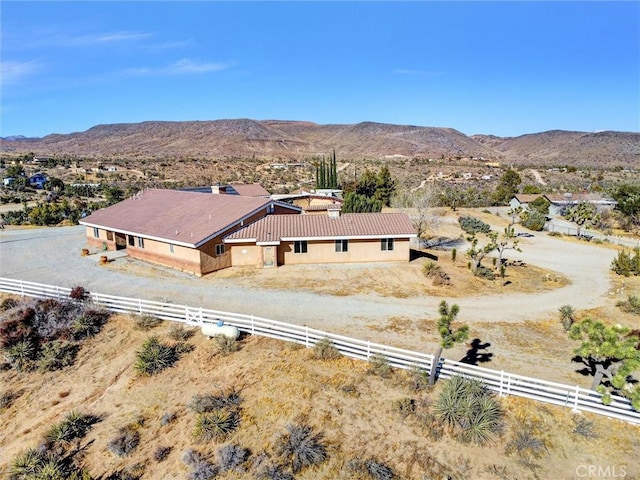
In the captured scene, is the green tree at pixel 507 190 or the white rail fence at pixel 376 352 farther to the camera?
the green tree at pixel 507 190

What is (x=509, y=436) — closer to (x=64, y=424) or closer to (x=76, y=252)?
(x=64, y=424)

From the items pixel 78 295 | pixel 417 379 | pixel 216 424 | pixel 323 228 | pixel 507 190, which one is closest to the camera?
pixel 216 424

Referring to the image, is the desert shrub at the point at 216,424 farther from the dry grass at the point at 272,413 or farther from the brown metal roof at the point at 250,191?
the brown metal roof at the point at 250,191

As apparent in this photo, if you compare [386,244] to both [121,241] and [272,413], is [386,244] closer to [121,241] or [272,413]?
[272,413]

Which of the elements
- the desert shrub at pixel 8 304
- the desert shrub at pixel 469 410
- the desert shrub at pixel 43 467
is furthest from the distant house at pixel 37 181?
the desert shrub at pixel 469 410

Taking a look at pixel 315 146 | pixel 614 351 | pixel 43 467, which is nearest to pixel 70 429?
pixel 43 467

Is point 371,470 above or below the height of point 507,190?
below

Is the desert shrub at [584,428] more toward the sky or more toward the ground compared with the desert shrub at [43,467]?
more toward the sky
